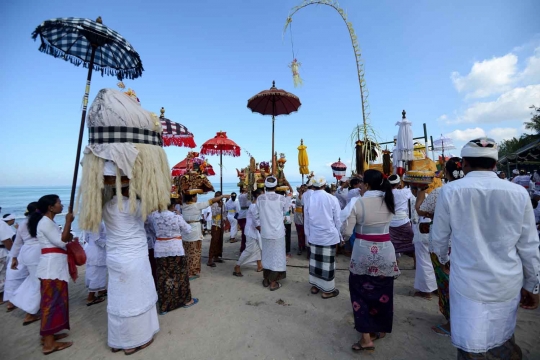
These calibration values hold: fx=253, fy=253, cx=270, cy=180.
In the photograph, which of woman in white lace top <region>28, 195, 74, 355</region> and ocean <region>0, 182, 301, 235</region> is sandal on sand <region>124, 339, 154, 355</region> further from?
ocean <region>0, 182, 301, 235</region>

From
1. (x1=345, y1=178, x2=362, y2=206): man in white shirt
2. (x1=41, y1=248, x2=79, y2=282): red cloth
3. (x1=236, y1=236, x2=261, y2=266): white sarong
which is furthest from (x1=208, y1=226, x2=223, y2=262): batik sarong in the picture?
(x1=345, y1=178, x2=362, y2=206): man in white shirt

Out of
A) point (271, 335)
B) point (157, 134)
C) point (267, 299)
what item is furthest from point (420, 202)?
point (157, 134)

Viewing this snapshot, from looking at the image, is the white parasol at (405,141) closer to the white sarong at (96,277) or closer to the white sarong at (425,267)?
the white sarong at (425,267)

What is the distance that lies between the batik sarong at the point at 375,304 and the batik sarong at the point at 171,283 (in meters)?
2.88

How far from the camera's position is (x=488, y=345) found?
76.4 inches

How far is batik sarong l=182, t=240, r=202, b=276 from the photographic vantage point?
18.8 ft

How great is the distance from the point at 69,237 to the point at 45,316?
1.05 m

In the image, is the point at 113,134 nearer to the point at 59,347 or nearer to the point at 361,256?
the point at 59,347

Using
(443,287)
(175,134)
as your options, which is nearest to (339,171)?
(175,134)

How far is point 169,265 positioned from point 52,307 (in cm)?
154

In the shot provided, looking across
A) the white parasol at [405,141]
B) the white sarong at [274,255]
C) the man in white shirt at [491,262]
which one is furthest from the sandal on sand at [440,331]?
the white parasol at [405,141]

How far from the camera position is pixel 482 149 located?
82.0 inches

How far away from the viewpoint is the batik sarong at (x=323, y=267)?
4555mm

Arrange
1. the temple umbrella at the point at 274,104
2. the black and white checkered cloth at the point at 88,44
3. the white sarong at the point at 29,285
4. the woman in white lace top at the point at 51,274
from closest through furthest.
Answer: the black and white checkered cloth at the point at 88,44 < the woman in white lace top at the point at 51,274 < the white sarong at the point at 29,285 < the temple umbrella at the point at 274,104
